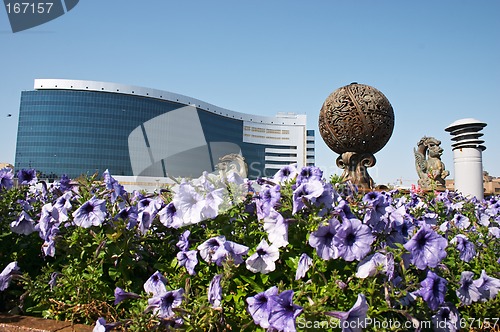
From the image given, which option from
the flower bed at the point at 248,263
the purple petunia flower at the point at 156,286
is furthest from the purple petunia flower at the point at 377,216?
the purple petunia flower at the point at 156,286

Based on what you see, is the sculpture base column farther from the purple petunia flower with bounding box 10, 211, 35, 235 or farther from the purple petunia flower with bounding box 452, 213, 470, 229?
the purple petunia flower with bounding box 10, 211, 35, 235

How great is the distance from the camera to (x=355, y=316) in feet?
4.64

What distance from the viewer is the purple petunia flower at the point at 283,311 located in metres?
1.42

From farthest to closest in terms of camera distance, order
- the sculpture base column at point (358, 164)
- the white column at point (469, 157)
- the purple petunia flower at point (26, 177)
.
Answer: the white column at point (469, 157)
the sculpture base column at point (358, 164)
the purple petunia flower at point (26, 177)

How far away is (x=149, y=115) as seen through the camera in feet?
246

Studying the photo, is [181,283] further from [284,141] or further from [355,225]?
[284,141]

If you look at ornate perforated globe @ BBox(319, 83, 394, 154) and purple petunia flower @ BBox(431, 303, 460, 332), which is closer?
purple petunia flower @ BBox(431, 303, 460, 332)

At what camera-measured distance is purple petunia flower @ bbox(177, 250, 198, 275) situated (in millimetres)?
1857

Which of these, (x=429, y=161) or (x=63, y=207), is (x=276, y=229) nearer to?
(x=63, y=207)

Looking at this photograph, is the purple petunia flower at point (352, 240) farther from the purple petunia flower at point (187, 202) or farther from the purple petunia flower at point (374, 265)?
the purple petunia flower at point (187, 202)

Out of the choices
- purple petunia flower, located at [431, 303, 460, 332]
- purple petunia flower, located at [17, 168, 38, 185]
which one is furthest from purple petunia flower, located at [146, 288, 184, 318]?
purple petunia flower, located at [17, 168, 38, 185]

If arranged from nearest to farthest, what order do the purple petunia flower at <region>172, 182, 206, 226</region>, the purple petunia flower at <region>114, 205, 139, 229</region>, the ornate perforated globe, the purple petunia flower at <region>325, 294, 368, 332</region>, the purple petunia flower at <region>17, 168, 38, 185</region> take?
1. the purple petunia flower at <region>325, 294, 368, 332</region>
2. the purple petunia flower at <region>172, 182, 206, 226</region>
3. the purple petunia flower at <region>114, 205, 139, 229</region>
4. the purple petunia flower at <region>17, 168, 38, 185</region>
5. the ornate perforated globe

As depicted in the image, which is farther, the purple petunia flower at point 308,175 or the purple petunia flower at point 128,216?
the purple petunia flower at point 128,216

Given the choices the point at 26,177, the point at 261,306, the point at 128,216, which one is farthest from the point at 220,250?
the point at 26,177
